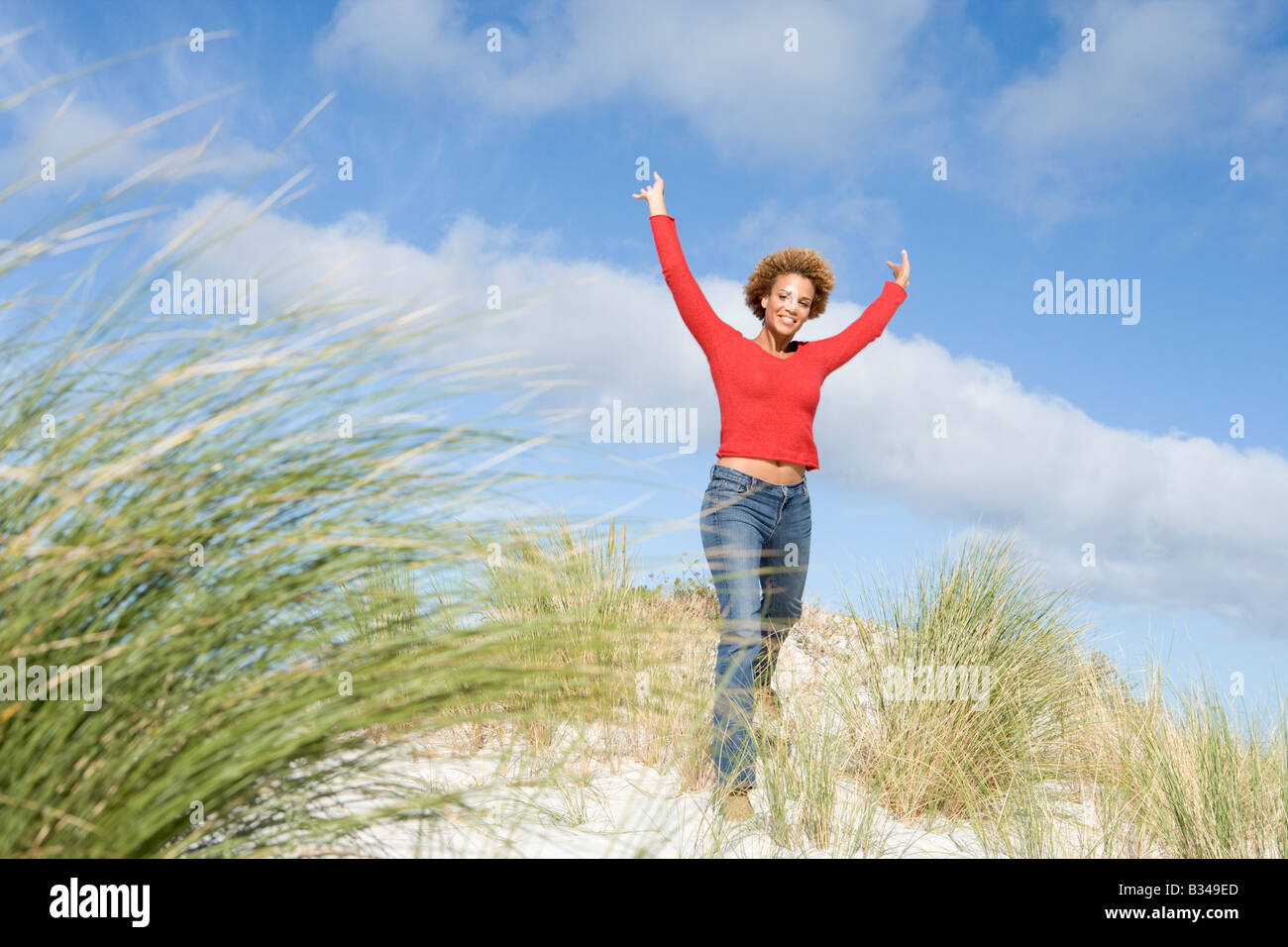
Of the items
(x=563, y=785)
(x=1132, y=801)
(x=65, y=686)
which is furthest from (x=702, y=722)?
(x=65, y=686)

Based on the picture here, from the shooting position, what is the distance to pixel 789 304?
173 inches

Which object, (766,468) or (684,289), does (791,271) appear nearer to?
(684,289)

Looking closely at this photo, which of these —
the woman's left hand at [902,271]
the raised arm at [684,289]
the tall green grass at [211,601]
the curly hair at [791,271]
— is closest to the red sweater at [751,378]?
the raised arm at [684,289]

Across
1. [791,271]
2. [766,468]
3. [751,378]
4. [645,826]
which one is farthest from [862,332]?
[645,826]

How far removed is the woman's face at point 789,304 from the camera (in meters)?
4.38

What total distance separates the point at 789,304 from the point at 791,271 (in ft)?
1.43

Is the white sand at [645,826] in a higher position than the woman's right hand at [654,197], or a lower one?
lower

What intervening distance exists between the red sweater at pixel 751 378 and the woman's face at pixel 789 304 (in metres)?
0.14

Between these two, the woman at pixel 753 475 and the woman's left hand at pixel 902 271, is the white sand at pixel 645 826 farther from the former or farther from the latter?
the woman's left hand at pixel 902 271

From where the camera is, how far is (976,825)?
152 inches

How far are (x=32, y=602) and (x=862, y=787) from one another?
3.72 metres

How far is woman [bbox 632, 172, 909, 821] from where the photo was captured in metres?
3.76

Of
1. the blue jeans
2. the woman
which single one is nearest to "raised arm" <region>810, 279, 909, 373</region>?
the woman
